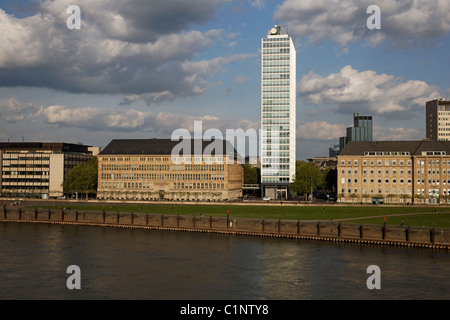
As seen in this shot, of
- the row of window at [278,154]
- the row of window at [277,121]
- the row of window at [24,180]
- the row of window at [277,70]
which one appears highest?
the row of window at [277,70]

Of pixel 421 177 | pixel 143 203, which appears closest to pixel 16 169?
pixel 143 203

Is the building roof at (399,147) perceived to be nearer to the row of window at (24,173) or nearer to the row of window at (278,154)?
the row of window at (278,154)

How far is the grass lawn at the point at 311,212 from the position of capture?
9588 cm

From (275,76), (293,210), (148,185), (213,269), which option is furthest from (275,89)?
(213,269)

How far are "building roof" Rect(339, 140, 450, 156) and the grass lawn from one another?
2922 centimetres

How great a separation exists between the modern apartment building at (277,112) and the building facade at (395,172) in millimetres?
21065

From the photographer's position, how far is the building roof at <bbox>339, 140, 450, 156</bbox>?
14738 cm

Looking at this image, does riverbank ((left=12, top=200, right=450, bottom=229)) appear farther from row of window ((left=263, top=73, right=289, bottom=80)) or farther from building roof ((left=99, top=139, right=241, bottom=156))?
row of window ((left=263, top=73, right=289, bottom=80))

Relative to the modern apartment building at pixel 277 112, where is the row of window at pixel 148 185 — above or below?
below

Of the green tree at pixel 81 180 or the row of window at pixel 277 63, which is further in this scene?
the green tree at pixel 81 180

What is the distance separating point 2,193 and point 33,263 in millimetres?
131752

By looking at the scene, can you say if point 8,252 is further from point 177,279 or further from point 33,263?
point 177,279

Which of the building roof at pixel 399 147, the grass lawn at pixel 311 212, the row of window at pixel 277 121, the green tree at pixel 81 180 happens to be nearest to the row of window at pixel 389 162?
the building roof at pixel 399 147

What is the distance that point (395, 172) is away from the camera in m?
148
